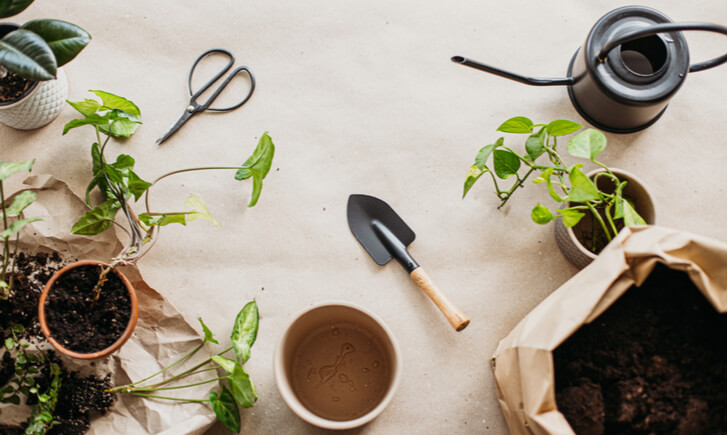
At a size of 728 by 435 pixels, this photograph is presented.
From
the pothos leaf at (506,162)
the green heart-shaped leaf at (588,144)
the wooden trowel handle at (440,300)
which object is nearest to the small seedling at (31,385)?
the wooden trowel handle at (440,300)

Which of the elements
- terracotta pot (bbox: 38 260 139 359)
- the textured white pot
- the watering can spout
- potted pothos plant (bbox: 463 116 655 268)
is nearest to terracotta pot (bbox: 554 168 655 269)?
potted pothos plant (bbox: 463 116 655 268)

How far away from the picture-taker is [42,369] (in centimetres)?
98

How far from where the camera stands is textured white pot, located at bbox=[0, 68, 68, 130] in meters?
1.05

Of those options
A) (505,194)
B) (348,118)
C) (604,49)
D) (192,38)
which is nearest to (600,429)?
(505,194)

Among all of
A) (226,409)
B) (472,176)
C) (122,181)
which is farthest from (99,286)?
(472,176)

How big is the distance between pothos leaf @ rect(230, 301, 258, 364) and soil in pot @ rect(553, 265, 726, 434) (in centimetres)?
53

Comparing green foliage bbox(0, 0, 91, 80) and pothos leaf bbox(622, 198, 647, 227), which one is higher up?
green foliage bbox(0, 0, 91, 80)

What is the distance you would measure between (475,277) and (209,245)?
0.59 metres

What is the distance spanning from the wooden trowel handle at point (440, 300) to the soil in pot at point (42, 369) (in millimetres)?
645

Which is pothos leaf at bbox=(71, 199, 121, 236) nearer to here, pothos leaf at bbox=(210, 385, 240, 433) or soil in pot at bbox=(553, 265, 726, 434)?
pothos leaf at bbox=(210, 385, 240, 433)

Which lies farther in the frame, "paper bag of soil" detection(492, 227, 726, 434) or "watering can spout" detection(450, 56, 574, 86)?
"watering can spout" detection(450, 56, 574, 86)

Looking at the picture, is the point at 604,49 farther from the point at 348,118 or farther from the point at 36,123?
the point at 36,123

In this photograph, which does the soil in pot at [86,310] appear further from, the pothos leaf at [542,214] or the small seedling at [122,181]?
the pothos leaf at [542,214]

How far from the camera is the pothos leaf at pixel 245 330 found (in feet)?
3.07
